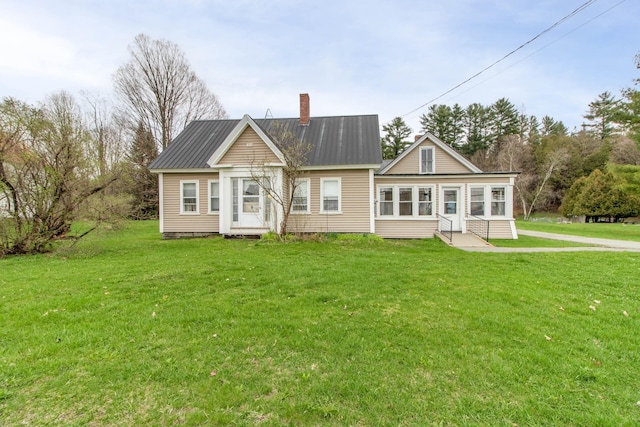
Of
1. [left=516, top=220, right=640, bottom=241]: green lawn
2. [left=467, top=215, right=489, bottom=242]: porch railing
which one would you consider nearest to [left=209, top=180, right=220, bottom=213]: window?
[left=467, top=215, right=489, bottom=242]: porch railing

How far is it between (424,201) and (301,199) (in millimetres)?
5968

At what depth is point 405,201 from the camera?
14.1m

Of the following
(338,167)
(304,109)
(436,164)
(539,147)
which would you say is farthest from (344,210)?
(539,147)

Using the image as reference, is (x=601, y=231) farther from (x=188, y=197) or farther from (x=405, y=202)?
(x=188, y=197)

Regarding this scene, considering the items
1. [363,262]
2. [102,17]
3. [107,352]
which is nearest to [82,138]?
[102,17]

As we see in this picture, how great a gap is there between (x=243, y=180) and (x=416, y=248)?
734 cm

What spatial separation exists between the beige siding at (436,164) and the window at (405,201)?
42.8 inches

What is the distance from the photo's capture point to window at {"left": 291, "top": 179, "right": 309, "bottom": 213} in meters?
13.1

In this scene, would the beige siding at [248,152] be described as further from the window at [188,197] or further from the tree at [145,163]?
the tree at [145,163]

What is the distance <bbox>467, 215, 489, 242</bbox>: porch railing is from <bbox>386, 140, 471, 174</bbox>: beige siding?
7.80 feet

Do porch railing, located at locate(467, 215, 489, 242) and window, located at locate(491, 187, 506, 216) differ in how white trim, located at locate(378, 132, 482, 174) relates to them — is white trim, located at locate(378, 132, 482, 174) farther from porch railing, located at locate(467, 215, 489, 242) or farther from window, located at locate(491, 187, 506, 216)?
porch railing, located at locate(467, 215, 489, 242)

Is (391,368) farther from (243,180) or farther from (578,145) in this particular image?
(578,145)

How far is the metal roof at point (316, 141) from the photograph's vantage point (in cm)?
1299

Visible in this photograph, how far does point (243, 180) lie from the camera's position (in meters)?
12.1
